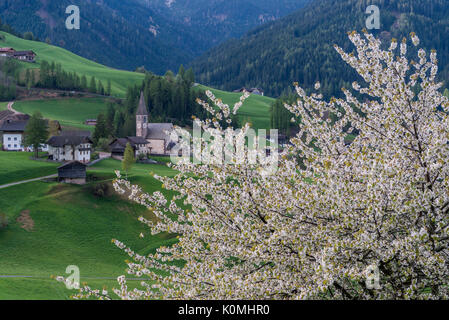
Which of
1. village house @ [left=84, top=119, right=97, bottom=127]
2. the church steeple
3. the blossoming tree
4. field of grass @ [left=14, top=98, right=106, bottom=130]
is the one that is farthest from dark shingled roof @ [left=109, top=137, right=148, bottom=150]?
the blossoming tree

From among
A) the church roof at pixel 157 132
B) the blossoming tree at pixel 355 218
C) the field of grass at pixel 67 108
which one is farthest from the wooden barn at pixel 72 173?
the field of grass at pixel 67 108

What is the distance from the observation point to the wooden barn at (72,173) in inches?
2655

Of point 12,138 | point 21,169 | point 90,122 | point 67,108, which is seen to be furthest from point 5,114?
point 21,169

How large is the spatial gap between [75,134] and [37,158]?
28.3 feet

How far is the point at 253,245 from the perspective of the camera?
1085 centimetres

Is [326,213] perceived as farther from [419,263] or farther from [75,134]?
[75,134]

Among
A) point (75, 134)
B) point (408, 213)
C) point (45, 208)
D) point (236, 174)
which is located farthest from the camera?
point (75, 134)

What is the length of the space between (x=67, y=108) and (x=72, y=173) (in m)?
95.2

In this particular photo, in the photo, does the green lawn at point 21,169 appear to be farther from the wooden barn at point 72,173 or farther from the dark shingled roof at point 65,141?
the wooden barn at point 72,173

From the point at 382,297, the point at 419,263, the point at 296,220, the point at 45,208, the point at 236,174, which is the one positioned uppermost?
the point at 236,174

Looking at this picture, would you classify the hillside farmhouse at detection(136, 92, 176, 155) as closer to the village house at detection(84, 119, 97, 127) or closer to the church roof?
the church roof

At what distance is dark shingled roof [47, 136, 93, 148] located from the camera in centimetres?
8181

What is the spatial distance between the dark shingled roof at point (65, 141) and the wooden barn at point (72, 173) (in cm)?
1513
